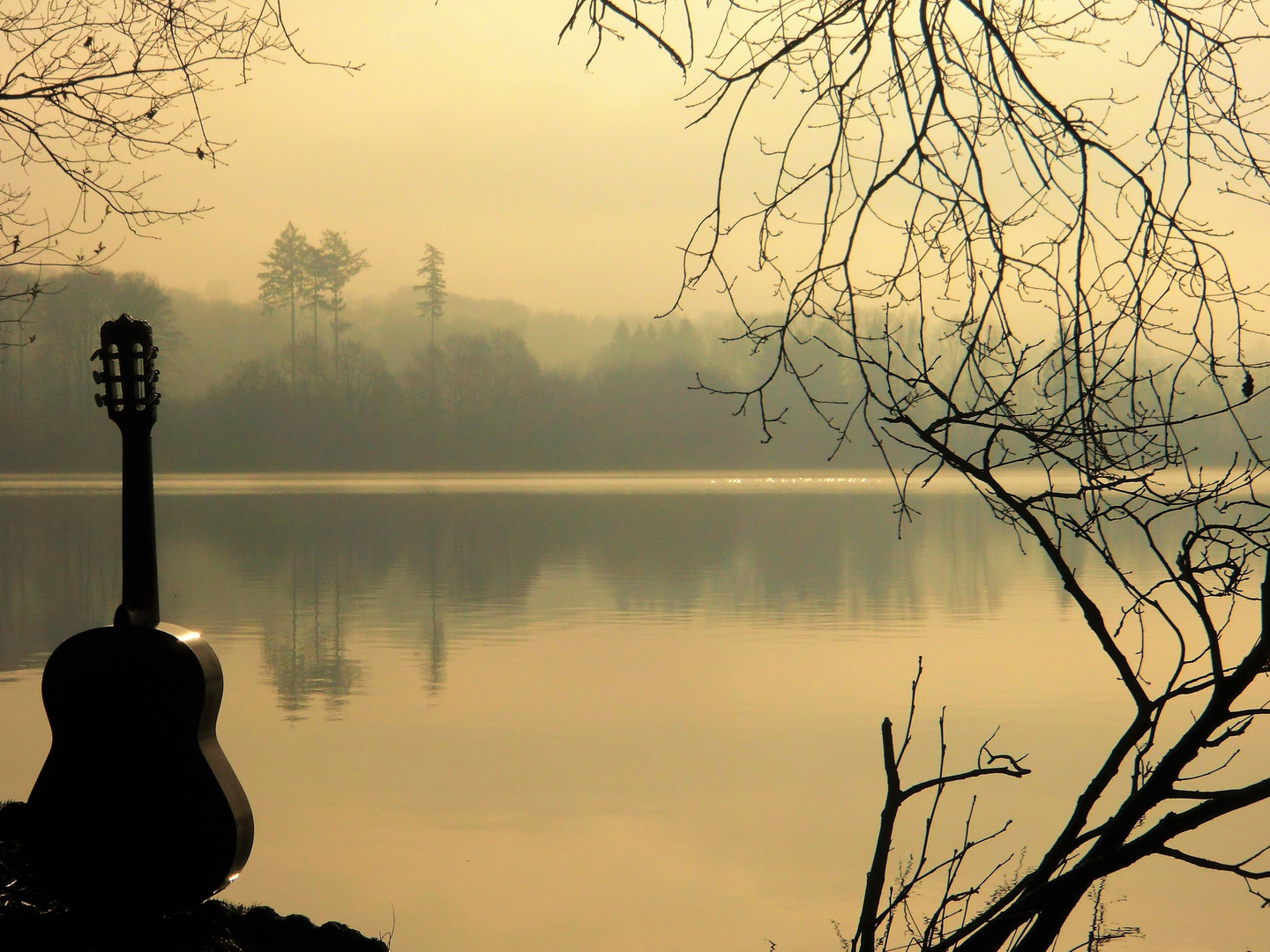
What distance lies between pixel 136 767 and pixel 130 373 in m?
1.12

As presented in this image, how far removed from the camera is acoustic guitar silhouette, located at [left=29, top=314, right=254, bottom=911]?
338 cm

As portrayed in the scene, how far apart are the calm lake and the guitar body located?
112cm

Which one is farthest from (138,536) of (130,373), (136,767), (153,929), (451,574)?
(451,574)

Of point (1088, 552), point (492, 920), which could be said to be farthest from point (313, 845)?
point (1088, 552)

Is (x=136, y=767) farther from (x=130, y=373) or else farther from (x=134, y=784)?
(x=130, y=373)

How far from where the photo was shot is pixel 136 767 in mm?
3438

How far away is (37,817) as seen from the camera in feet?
11.3

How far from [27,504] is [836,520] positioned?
2067 centimetres

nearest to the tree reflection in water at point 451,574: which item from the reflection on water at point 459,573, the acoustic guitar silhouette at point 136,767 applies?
the reflection on water at point 459,573

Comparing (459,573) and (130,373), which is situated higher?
(130,373)

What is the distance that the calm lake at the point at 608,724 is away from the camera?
4691 mm

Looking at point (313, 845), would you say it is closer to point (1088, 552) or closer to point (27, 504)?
point (1088, 552)

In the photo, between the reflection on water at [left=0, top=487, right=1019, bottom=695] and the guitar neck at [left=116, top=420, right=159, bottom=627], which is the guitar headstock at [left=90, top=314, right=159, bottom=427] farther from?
the reflection on water at [left=0, top=487, right=1019, bottom=695]

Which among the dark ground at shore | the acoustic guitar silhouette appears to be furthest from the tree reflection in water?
the acoustic guitar silhouette
